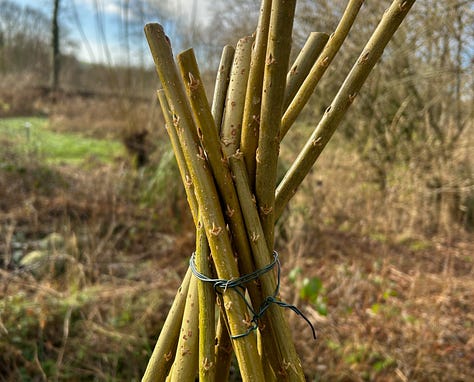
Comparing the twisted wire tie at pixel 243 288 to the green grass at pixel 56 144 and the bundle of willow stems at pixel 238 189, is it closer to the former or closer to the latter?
the bundle of willow stems at pixel 238 189

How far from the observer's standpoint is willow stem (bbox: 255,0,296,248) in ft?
2.24

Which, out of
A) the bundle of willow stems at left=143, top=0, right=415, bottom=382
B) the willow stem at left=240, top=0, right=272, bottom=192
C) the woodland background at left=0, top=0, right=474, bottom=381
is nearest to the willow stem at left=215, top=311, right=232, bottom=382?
the bundle of willow stems at left=143, top=0, right=415, bottom=382

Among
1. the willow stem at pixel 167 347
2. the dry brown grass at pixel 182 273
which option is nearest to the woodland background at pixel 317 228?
the dry brown grass at pixel 182 273

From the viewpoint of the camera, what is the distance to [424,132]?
577 cm

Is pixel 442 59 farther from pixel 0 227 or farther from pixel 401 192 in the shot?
pixel 0 227

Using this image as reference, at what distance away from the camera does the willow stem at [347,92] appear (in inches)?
32.2

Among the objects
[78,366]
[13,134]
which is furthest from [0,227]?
[13,134]

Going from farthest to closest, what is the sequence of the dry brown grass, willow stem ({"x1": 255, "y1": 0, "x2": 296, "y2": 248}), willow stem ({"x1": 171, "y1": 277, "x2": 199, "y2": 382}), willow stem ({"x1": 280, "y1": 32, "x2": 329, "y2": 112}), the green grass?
the green grass < the dry brown grass < willow stem ({"x1": 280, "y1": 32, "x2": 329, "y2": 112}) < willow stem ({"x1": 171, "y1": 277, "x2": 199, "y2": 382}) < willow stem ({"x1": 255, "y1": 0, "x2": 296, "y2": 248})

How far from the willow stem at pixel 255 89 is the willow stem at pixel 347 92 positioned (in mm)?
135

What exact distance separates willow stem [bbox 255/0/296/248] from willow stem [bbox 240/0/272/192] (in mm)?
33

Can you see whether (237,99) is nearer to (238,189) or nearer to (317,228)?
(238,189)

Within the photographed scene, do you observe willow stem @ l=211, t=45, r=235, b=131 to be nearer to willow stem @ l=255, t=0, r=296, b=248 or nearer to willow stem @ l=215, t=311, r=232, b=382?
willow stem @ l=255, t=0, r=296, b=248

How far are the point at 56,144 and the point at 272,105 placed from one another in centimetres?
1024

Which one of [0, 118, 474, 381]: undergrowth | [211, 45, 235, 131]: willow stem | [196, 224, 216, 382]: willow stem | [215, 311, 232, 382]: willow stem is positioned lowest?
[0, 118, 474, 381]: undergrowth
